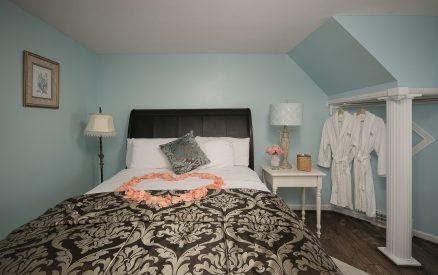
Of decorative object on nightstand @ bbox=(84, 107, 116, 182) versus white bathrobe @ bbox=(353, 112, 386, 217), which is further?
decorative object on nightstand @ bbox=(84, 107, 116, 182)

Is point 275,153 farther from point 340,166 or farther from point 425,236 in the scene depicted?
point 425,236

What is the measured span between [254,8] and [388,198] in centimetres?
212

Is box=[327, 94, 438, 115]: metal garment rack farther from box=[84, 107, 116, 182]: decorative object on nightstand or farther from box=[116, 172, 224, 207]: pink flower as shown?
box=[84, 107, 116, 182]: decorative object on nightstand

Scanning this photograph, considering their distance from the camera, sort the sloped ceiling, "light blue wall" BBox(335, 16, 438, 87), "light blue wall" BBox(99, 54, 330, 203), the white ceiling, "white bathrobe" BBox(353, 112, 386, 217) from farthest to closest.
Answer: "light blue wall" BBox(99, 54, 330, 203) < "white bathrobe" BBox(353, 112, 386, 217) < the sloped ceiling < "light blue wall" BBox(335, 16, 438, 87) < the white ceiling

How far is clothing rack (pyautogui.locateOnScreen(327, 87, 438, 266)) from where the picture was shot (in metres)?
2.05

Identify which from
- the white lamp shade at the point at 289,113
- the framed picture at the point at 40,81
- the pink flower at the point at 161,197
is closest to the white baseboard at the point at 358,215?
the white lamp shade at the point at 289,113

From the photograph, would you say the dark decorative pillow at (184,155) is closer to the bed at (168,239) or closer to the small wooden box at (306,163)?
the bed at (168,239)

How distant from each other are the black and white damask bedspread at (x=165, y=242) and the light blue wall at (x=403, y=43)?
175 cm

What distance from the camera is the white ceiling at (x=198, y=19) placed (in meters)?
1.97

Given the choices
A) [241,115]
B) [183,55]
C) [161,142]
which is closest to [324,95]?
[241,115]

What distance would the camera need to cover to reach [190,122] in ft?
→ 10.5

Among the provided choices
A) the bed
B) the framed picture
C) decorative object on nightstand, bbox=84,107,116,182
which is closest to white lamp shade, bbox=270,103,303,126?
Result: the bed

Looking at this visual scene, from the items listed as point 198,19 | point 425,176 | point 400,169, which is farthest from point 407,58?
point 198,19

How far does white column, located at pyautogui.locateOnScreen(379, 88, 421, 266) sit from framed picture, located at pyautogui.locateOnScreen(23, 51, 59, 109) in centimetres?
332
